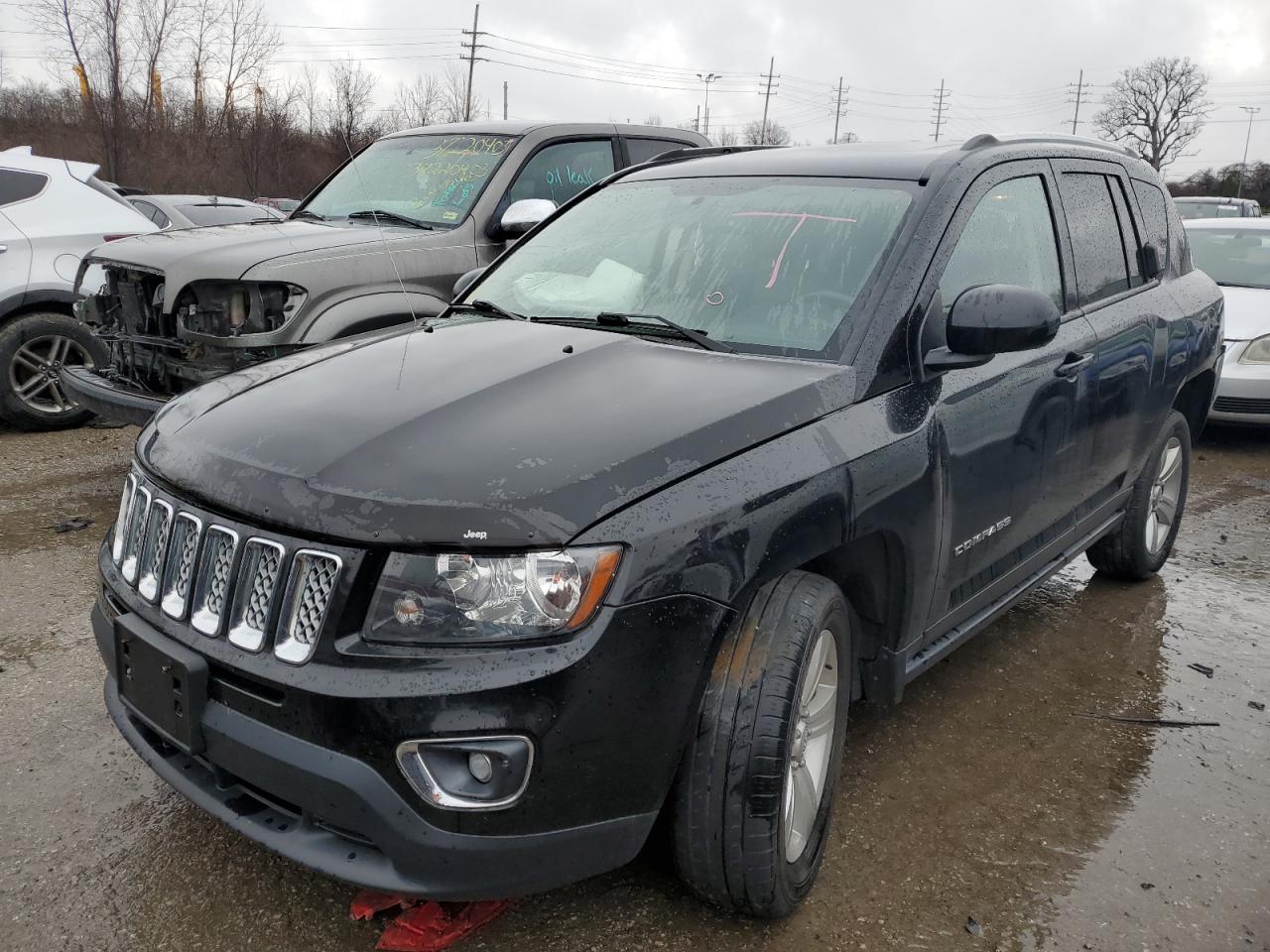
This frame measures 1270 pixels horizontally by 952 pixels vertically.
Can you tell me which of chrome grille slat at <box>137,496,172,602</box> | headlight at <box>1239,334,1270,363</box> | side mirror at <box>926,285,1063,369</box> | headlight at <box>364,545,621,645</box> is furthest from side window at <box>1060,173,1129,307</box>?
headlight at <box>1239,334,1270,363</box>

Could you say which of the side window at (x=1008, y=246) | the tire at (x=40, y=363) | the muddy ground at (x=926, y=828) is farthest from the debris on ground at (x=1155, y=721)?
the tire at (x=40, y=363)

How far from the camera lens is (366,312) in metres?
5.09

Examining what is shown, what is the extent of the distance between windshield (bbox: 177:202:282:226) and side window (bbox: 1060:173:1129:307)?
9.38 metres

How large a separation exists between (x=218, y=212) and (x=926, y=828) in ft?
36.7

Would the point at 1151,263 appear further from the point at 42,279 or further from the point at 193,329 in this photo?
the point at 42,279

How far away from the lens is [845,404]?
8.11 ft

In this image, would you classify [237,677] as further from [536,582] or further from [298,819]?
[536,582]

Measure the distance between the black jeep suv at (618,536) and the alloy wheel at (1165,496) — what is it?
1.52 meters

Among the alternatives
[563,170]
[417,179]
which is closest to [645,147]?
[563,170]

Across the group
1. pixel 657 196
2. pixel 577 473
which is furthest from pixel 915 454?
pixel 657 196

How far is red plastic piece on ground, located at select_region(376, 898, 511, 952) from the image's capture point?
7.43ft

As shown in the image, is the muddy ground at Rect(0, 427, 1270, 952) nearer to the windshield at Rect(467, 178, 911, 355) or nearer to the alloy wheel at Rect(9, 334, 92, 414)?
the windshield at Rect(467, 178, 911, 355)

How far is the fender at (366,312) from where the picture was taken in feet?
16.0

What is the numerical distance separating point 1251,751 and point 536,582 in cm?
264
